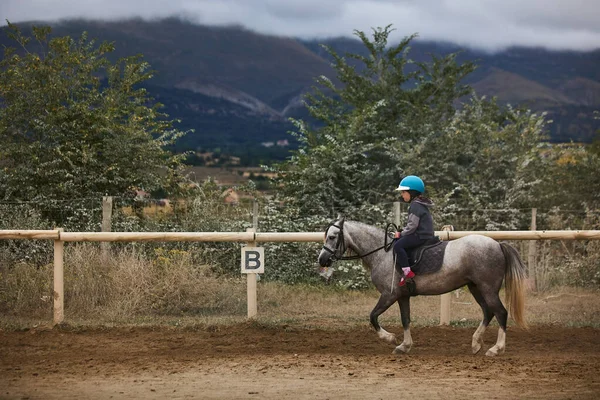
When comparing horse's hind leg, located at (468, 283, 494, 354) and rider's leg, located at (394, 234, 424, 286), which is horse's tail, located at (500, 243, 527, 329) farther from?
rider's leg, located at (394, 234, 424, 286)

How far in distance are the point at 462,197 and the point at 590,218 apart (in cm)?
327

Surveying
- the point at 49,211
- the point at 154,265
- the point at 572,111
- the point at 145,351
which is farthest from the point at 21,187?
the point at 572,111

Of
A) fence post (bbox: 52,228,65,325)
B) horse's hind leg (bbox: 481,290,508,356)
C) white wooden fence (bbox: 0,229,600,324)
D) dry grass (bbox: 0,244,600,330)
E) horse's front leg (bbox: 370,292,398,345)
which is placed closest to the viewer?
horse's hind leg (bbox: 481,290,508,356)

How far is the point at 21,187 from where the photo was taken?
16.8 metres

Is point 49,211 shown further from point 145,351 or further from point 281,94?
point 281,94

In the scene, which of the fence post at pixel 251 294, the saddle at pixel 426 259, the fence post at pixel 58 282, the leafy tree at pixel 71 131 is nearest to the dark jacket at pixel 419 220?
the saddle at pixel 426 259

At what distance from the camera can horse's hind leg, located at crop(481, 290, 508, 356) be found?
29.9 ft

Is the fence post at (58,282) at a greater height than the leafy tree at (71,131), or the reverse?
the leafy tree at (71,131)

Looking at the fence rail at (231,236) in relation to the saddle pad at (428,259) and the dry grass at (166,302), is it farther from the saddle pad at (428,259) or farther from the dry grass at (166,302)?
the saddle pad at (428,259)

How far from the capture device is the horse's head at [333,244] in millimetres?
9469

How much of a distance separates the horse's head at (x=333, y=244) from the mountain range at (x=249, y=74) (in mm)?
89755

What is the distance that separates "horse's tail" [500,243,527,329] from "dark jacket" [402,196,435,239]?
95 cm

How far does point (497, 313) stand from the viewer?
29.9ft

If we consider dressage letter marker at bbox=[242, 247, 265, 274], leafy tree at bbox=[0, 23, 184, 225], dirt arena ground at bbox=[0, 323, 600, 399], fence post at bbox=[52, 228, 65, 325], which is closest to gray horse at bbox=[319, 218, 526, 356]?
dirt arena ground at bbox=[0, 323, 600, 399]
